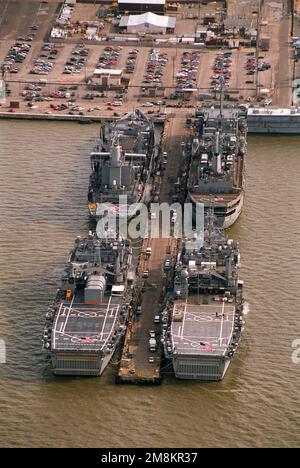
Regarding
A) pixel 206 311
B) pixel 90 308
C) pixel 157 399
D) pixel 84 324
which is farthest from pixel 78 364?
pixel 206 311

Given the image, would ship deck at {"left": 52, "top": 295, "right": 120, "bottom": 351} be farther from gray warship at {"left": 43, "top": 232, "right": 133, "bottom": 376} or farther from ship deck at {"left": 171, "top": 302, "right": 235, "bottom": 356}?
ship deck at {"left": 171, "top": 302, "right": 235, "bottom": 356}

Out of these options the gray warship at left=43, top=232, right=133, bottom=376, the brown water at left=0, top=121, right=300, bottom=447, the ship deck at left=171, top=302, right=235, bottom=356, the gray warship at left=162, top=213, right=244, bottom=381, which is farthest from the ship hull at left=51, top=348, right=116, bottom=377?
the ship deck at left=171, top=302, right=235, bottom=356

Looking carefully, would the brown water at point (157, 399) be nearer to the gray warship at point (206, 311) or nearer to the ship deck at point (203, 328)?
the gray warship at point (206, 311)

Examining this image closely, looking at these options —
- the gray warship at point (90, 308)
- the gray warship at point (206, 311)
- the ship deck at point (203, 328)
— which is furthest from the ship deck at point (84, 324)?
the ship deck at point (203, 328)

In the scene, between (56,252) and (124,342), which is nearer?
(124,342)

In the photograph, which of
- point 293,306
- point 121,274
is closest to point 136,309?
point 121,274

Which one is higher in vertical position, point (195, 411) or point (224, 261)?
point (224, 261)

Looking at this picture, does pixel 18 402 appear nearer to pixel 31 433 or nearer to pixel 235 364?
pixel 31 433
